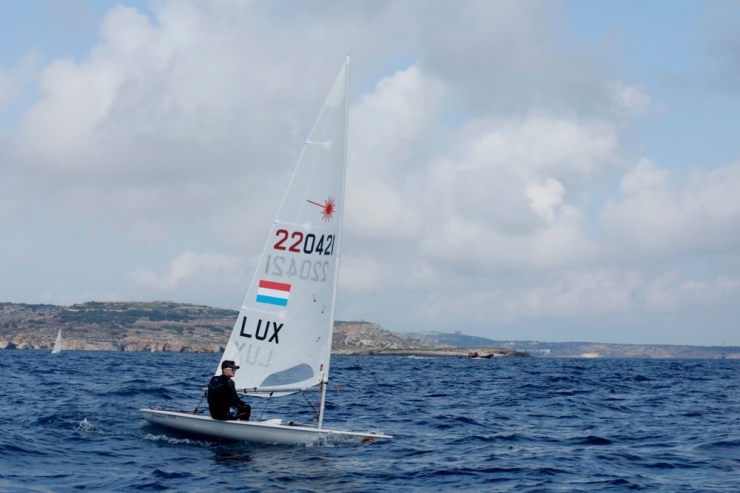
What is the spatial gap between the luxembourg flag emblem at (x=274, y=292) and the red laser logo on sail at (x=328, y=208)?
1872mm

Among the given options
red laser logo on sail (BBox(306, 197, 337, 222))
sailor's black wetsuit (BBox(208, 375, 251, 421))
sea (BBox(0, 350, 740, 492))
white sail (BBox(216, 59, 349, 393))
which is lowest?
sea (BBox(0, 350, 740, 492))

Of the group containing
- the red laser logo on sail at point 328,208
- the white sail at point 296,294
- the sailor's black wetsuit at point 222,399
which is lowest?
the sailor's black wetsuit at point 222,399

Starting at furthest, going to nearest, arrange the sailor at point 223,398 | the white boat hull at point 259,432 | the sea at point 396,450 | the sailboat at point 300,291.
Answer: the sailboat at point 300,291
the sailor at point 223,398
the white boat hull at point 259,432
the sea at point 396,450

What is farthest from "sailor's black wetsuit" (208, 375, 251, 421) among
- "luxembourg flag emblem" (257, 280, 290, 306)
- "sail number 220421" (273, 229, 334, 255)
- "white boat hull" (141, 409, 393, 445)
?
"sail number 220421" (273, 229, 334, 255)

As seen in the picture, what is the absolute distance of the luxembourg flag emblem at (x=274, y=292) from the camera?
16.9m

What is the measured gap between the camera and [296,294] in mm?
16984

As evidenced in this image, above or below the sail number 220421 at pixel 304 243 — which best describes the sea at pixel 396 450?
below

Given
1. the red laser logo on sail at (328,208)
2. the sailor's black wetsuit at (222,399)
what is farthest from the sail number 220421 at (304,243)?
the sailor's black wetsuit at (222,399)

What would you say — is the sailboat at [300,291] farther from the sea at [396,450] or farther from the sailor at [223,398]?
the sea at [396,450]

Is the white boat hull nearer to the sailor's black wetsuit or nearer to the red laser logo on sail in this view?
the sailor's black wetsuit

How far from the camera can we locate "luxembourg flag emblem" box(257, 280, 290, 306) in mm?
16938

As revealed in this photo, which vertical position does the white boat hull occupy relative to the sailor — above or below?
below

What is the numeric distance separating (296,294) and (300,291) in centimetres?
12

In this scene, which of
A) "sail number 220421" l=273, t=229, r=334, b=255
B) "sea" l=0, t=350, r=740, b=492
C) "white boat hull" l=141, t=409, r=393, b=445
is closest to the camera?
"sea" l=0, t=350, r=740, b=492
